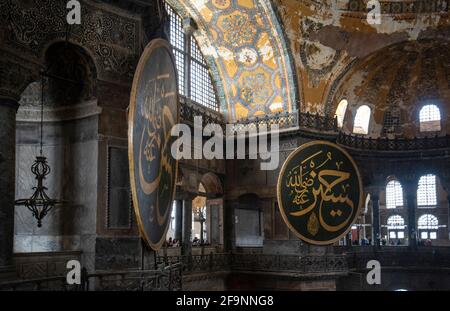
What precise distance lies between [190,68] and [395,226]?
62.9 ft

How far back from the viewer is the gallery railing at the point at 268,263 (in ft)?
49.1

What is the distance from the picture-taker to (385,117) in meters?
18.8

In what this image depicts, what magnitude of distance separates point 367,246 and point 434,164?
3.44 meters

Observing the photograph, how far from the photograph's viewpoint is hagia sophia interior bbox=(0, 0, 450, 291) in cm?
766

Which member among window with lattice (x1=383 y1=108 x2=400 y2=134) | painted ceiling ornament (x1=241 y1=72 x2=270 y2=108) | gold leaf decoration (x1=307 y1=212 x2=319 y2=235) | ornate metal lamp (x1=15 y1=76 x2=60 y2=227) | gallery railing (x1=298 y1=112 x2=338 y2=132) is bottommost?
gold leaf decoration (x1=307 y1=212 x2=319 y2=235)

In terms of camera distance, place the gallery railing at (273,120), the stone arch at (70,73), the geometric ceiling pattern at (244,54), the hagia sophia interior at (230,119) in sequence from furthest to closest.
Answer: the gallery railing at (273,120) → the geometric ceiling pattern at (244,54) → the stone arch at (70,73) → the hagia sophia interior at (230,119)

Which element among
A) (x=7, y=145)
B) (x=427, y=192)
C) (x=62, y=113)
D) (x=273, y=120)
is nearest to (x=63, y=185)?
(x=62, y=113)

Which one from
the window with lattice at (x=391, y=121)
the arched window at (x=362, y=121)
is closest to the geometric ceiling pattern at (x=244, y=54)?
the arched window at (x=362, y=121)

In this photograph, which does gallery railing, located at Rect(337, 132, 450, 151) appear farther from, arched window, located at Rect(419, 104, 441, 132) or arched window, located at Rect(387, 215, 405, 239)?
arched window, located at Rect(387, 215, 405, 239)

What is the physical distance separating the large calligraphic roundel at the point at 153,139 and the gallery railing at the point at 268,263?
6.57 metres

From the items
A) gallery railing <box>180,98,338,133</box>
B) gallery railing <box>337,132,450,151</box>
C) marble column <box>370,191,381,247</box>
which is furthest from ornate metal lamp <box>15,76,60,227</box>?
marble column <box>370,191,381,247</box>

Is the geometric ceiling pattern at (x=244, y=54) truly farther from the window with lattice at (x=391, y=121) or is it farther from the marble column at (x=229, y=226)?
the window with lattice at (x=391, y=121)

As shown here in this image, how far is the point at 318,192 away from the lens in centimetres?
1466

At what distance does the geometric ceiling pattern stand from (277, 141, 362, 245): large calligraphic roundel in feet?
5.92
